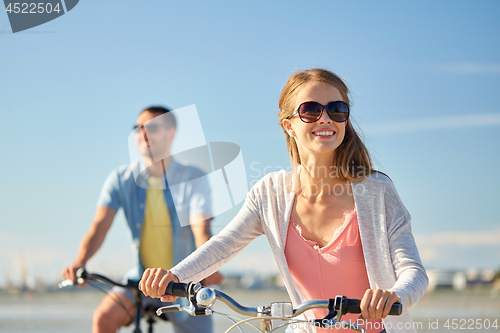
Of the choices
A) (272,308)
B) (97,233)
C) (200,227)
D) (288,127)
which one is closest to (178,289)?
(272,308)

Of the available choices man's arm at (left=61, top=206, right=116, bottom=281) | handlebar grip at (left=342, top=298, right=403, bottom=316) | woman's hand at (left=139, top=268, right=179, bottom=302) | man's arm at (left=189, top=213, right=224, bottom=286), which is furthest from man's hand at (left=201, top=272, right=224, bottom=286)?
handlebar grip at (left=342, top=298, right=403, bottom=316)

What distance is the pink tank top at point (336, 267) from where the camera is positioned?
224cm

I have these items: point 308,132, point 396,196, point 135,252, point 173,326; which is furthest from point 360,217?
point 135,252

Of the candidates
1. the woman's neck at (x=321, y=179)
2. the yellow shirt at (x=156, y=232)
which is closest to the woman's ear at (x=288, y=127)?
the woman's neck at (x=321, y=179)

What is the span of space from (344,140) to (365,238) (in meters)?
0.53

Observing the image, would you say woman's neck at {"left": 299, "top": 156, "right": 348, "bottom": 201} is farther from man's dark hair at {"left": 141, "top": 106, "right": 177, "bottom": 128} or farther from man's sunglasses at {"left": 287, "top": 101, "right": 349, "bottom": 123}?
man's dark hair at {"left": 141, "top": 106, "right": 177, "bottom": 128}

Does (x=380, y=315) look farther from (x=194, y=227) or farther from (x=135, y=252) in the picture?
(x=135, y=252)

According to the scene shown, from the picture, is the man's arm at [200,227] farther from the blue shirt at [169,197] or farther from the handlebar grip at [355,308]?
the handlebar grip at [355,308]

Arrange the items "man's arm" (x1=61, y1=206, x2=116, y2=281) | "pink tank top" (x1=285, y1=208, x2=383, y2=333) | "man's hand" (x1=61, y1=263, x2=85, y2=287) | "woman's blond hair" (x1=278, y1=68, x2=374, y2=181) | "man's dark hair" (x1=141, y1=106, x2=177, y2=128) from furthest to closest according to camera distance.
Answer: "man's dark hair" (x1=141, y1=106, x2=177, y2=128) → "man's arm" (x1=61, y1=206, x2=116, y2=281) → "man's hand" (x1=61, y1=263, x2=85, y2=287) → "woman's blond hair" (x1=278, y1=68, x2=374, y2=181) → "pink tank top" (x1=285, y1=208, x2=383, y2=333)

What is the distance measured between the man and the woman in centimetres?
113

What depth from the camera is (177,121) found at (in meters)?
4.04

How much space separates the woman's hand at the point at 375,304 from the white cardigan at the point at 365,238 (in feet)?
0.85

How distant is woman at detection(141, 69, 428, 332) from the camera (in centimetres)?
214

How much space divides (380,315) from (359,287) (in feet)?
2.02
